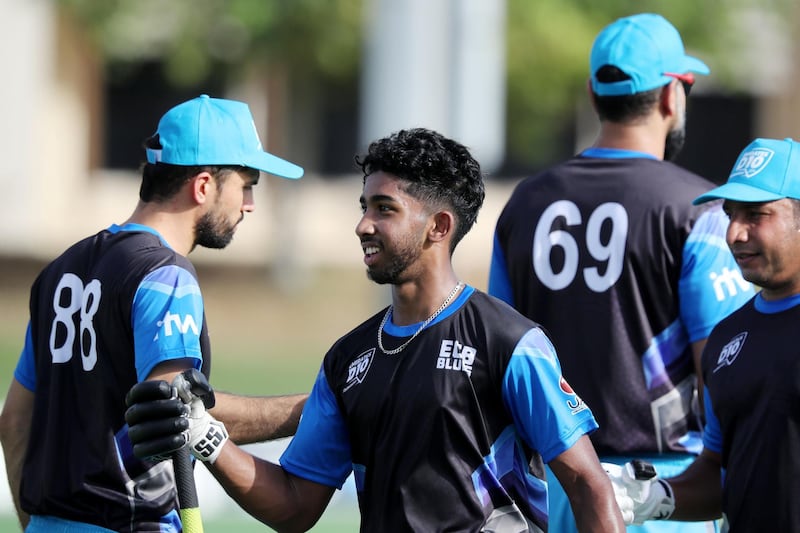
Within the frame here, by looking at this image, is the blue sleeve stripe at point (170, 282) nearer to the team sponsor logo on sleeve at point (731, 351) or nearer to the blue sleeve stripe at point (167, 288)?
the blue sleeve stripe at point (167, 288)

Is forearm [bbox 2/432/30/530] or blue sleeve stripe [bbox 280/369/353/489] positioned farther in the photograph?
forearm [bbox 2/432/30/530]

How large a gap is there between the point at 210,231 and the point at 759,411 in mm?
1970

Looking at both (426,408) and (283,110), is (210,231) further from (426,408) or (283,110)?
(283,110)

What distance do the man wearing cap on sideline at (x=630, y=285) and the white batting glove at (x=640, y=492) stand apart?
52cm

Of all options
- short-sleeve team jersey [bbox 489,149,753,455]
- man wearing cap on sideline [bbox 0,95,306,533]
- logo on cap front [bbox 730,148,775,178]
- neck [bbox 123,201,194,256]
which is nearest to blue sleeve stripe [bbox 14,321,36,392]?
man wearing cap on sideline [bbox 0,95,306,533]

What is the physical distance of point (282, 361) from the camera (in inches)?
745

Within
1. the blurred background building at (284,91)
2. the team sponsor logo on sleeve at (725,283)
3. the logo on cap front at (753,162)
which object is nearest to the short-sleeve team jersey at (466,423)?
the logo on cap front at (753,162)

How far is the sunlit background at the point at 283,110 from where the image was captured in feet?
76.2

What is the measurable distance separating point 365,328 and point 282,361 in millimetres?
14453

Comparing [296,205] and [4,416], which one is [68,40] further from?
[4,416]

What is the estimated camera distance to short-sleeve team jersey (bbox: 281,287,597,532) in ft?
13.8

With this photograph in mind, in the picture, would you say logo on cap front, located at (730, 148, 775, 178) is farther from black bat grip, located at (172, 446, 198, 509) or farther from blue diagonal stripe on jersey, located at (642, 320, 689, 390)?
black bat grip, located at (172, 446, 198, 509)

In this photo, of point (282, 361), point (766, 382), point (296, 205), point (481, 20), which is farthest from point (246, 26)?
point (766, 382)

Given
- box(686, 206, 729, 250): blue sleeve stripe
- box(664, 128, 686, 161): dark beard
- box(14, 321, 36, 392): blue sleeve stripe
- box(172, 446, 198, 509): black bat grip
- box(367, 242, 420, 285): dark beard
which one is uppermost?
box(664, 128, 686, 161): dark beard
